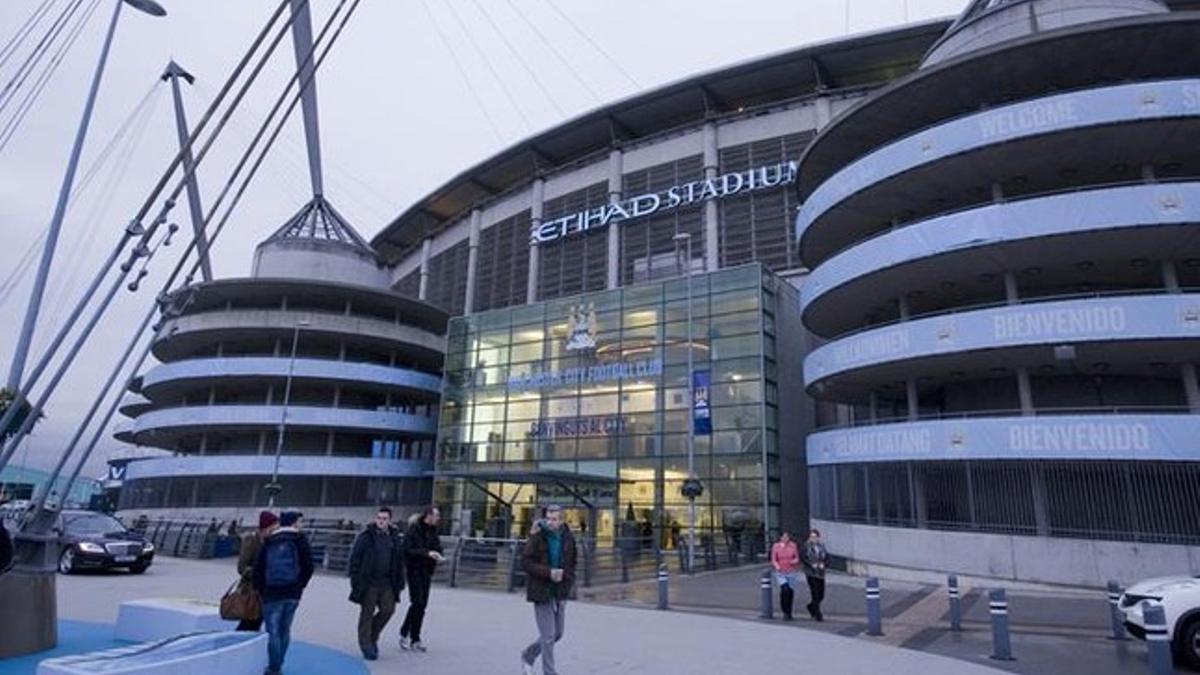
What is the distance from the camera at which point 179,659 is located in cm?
640

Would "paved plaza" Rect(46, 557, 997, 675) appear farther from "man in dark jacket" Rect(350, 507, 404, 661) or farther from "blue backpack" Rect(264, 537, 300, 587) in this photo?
"blue backpack" Rect(264, 537, 300, 587)

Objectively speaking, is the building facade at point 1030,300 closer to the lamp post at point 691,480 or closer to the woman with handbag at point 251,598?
the lamp post at point 691,480

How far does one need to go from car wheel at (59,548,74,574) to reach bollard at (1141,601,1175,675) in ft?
76.2

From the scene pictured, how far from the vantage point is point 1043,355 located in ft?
74.2

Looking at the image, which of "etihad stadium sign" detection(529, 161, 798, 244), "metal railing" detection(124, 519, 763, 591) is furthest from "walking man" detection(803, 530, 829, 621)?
"etihad stadium sign" detection(529, 161, 798, 244)

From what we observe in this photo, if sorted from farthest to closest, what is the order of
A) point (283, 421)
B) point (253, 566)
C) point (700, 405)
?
point (283, 421) → point (700, 405) → point (253, 566)

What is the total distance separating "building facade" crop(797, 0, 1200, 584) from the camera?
20.0 m

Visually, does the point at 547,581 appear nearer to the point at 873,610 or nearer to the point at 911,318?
the point at 873,610

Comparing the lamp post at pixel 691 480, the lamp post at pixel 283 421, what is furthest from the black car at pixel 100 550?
the lamp post at pixel 283 421

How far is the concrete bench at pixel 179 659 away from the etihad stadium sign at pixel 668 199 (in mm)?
34746

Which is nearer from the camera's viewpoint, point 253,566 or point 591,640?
point 253,566

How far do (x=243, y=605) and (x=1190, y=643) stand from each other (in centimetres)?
1260

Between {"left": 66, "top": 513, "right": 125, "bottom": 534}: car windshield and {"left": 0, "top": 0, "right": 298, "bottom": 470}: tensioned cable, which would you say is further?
{"left": 66, "top": 513, "right": 125, "bottom": 534}: car windshield

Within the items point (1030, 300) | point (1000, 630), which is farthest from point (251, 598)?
point (1030, 300)
